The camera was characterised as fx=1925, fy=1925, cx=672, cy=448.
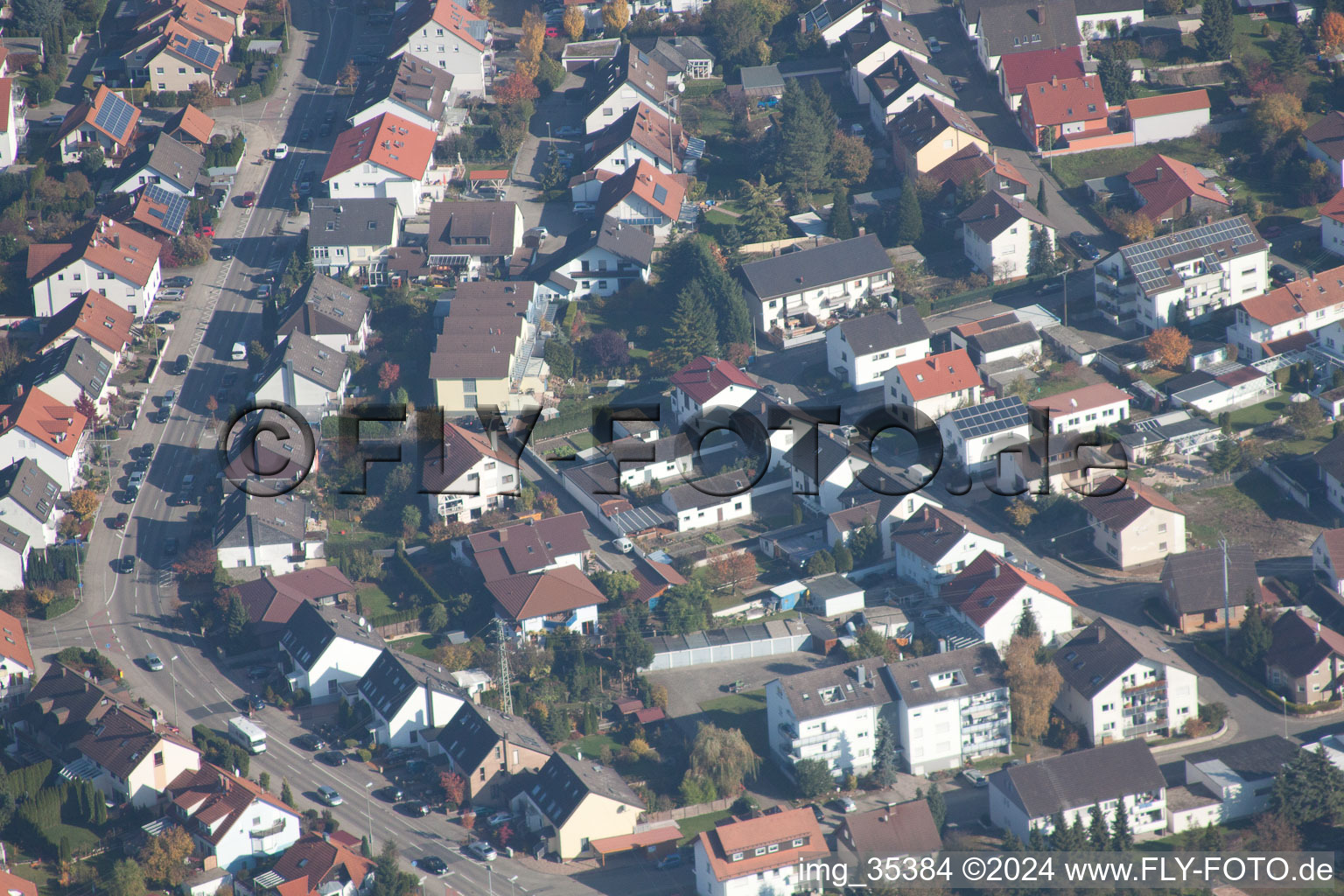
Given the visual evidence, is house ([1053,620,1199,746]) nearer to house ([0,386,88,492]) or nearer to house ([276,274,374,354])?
house ([276,274,374,354])

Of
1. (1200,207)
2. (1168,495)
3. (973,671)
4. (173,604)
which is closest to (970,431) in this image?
(1168,495)

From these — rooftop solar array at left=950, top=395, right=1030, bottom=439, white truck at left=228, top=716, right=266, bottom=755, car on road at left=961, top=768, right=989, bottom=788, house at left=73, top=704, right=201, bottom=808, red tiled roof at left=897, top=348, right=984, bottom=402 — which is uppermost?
red tiled roof at left=897, top=348, right=984, bottom=402

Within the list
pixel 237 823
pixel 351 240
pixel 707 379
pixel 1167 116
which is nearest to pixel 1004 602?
pixel 707 379

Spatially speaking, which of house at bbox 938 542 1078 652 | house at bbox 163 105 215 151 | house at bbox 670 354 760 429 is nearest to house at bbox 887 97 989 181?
house at bbox 670 354 760 429

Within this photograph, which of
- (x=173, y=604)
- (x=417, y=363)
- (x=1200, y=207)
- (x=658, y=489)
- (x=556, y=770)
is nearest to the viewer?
(x=556, y=770)

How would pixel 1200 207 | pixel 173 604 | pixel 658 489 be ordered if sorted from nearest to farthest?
pixel 173 604 < pixel 658 489 < pixel 1200 207

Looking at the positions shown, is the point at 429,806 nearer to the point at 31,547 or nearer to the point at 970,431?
the point at 31,547

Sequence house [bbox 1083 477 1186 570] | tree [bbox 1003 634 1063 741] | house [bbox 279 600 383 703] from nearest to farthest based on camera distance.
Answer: tree [bbox 1003 634 1063 741] < house [bbox 279 600 383 703] < house [bbox 1083 477 1186 570]

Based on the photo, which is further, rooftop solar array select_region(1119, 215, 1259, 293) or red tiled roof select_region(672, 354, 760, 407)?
rooftop solar array select_region(1119, 215, 1259, 293)
